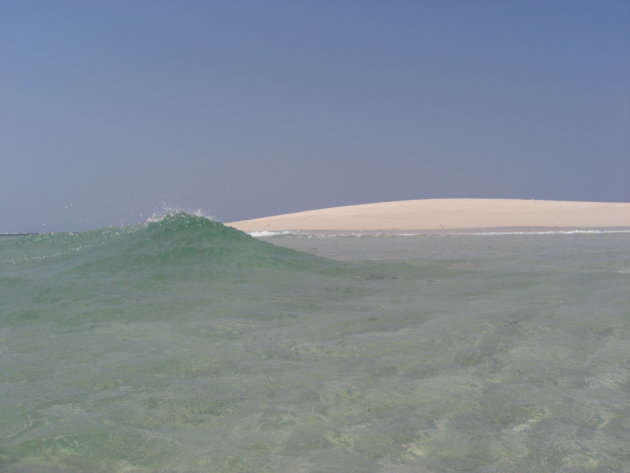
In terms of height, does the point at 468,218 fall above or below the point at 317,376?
above

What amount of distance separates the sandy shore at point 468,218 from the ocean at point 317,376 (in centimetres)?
1546

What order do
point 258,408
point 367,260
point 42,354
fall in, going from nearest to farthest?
point 258,408, point 42,354, point 367,260

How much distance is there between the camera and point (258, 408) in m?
2.52

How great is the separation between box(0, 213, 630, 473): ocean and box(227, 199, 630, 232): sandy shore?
1546 centimetres

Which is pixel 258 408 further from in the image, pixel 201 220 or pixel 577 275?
pixel 201 220

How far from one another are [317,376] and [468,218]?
2244cm

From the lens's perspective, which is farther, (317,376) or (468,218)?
(468,218)

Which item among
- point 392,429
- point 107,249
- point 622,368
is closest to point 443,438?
point 392,429

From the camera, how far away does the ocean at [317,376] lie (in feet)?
6.82

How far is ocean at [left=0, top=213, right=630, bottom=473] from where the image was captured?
2.08 m

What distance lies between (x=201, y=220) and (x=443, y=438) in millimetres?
9032

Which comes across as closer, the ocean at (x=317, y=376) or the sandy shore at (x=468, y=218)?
the ocean at (x=317, y=376)

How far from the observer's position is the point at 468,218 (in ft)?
80.0

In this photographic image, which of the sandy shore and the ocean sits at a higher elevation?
the sandy shore
